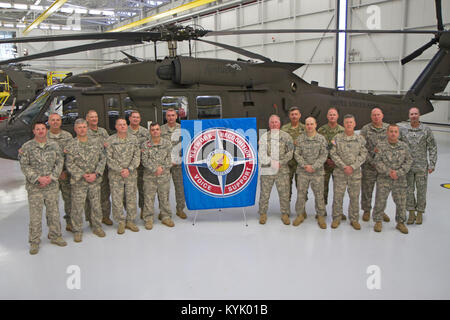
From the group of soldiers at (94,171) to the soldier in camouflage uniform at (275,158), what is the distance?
130 cm

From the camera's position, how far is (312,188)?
530cm

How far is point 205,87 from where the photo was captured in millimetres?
6996

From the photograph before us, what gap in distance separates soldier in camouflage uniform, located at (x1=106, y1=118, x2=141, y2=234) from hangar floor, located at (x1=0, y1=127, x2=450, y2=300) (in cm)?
38

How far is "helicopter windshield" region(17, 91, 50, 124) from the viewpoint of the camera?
6.52m

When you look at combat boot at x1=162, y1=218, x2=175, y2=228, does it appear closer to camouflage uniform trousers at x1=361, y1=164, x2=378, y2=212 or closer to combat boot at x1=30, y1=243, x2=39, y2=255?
combat boot at x1=30, y1=243, x2=39, y2=255

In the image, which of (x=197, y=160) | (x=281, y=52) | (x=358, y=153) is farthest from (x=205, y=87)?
(x=281, y=52)

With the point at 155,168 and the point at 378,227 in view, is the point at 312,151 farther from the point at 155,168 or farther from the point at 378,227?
the point at 155,168

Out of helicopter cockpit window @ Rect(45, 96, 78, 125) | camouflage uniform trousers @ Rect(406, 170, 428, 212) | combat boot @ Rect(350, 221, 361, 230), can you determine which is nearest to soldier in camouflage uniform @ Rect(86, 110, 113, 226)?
helicopter cockpit window @ Rect(45, 96, 78, 125)

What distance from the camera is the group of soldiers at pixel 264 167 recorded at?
15.5ft

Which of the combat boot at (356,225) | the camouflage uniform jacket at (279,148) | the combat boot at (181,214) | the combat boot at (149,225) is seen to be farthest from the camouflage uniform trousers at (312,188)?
the combat boot at (149,225)
